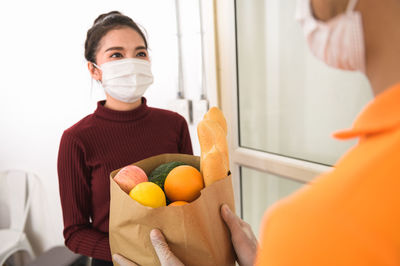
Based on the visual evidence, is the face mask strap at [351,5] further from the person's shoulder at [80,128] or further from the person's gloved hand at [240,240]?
the person's shoulder at [80,128]

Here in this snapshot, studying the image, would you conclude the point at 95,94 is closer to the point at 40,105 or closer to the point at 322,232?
the point at 40,105

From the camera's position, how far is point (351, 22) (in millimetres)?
349

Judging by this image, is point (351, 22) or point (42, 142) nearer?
point (351, 22)

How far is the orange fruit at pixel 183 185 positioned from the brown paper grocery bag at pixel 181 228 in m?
0.05

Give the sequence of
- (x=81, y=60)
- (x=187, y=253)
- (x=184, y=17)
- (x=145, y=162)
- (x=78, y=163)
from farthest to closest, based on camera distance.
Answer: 1. (x=81, y=60)
2. (x=184, y=17)
3. (x=78, y=163)
4. (x=145, y=162)
5. (x=187, y=253)

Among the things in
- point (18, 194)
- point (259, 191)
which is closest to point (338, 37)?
point (259, 191)

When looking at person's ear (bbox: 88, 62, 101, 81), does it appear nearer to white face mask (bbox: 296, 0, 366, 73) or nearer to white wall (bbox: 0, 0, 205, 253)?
white wall (bbox: 0, 0, 205, 253)

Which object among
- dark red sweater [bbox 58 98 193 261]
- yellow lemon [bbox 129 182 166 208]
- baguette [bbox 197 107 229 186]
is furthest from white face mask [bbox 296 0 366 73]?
dark red sweater [bbox 58 98 193 261]

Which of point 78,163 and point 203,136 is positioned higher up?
point 203,136

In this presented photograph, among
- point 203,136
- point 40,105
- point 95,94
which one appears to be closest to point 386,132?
point 203,136

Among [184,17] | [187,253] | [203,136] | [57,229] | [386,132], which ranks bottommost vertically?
[57,229]

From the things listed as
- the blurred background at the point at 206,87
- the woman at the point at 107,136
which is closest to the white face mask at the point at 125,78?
the woman at the point at 107,136

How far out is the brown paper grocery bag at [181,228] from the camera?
583mm

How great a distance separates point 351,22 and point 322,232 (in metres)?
0.26
